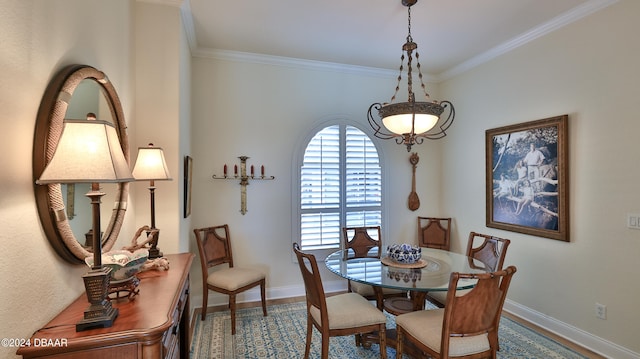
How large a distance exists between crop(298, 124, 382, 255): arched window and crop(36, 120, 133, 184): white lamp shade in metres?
2.88

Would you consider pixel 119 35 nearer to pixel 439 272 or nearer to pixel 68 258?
pixel 68 258

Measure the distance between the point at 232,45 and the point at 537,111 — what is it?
3341mm

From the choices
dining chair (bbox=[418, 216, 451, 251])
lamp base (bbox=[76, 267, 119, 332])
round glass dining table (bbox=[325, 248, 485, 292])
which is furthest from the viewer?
dining chair (bbox=[418, 216, 451, 251])

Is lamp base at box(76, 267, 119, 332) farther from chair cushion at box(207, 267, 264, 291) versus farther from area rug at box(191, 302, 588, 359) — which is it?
chair cushion at box(207, 267, 264, 291)

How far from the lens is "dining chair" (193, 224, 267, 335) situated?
122 inches

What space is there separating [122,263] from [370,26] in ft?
9.47

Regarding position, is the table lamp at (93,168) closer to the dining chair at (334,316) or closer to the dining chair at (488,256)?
the dining chair at (334,316)

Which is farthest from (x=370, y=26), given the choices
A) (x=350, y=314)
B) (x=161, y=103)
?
(x=350, y=314)

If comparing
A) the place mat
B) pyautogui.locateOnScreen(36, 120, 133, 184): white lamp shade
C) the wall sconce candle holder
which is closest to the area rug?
the place mat

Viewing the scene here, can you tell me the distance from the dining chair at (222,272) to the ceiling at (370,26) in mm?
2107

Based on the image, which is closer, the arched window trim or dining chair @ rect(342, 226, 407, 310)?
dining chair @ rect(342, 226, 407, 310)

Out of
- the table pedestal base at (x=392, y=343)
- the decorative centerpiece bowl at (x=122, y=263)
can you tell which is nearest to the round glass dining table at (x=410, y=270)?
the table pedestal base at (x=392, y=343)

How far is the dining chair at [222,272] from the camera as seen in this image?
311 cm

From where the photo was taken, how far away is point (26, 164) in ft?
3.79
